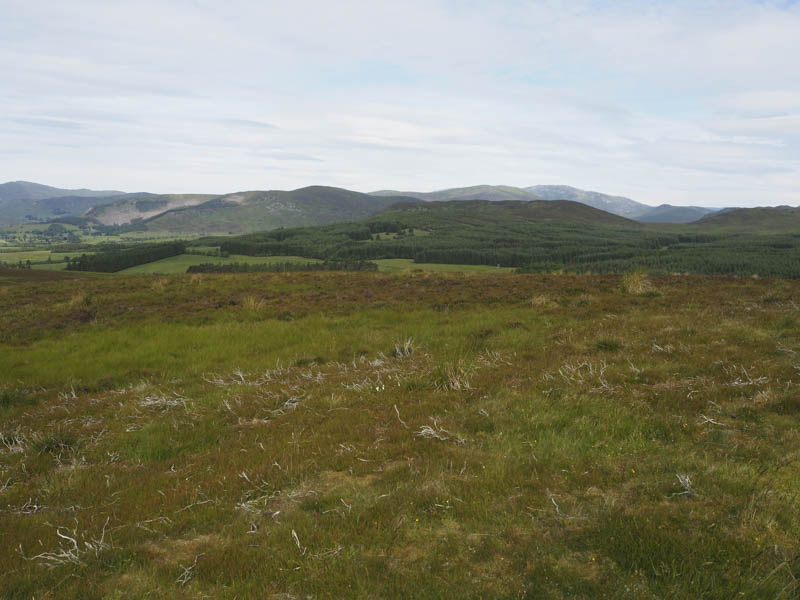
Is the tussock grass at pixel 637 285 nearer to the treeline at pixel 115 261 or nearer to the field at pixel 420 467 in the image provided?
the field at pixel 420 467

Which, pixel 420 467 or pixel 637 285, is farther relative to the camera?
pixel 637 285

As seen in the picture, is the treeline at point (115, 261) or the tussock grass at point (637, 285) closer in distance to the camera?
the tussock grass at point (637, 285)

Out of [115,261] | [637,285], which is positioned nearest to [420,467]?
[637,285]

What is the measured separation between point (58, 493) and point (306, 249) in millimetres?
169033

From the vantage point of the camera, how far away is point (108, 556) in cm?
489

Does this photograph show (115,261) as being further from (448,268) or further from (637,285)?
(637,285)

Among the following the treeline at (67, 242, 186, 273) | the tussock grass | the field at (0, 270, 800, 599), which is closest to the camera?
the field at (0, 270, 800, 599)

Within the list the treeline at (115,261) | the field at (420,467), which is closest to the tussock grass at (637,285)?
the field at (420,467)

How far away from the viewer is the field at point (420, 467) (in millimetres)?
4348

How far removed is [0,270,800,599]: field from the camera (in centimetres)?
435

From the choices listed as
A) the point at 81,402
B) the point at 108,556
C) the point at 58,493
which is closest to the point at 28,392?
the point at 81,402

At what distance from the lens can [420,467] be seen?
20.7 ft

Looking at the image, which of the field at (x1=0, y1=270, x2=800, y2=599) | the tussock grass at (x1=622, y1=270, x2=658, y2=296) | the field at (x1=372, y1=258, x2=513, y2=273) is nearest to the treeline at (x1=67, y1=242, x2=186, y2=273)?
the field at (x1=372, y1=258, x2=513, y2=273)

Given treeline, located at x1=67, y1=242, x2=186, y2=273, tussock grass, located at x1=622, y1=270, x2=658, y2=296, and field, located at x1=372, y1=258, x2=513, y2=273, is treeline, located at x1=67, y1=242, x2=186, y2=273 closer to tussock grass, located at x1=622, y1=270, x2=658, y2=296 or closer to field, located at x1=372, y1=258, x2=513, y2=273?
field, located at x1=372, y1=258, x2=513, y2=273
